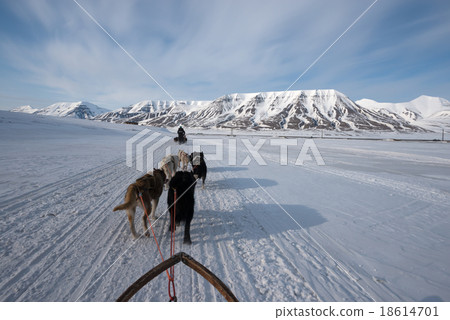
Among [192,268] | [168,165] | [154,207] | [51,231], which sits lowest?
[51,231]

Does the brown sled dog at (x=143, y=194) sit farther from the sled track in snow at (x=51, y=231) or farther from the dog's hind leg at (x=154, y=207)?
the sled track in snow at (x=51, y=231)

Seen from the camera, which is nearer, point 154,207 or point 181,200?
point 181,200

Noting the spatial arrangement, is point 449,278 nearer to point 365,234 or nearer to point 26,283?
point 365,234

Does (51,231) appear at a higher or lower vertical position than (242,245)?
higher

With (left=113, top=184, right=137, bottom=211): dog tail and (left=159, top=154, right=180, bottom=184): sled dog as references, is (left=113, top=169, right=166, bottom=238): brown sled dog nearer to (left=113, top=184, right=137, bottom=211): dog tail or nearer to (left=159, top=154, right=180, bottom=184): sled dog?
(left=113, top=184, right=137, bottom=211): dog tail

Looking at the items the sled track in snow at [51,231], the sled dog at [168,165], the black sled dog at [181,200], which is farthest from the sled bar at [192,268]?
the sled dog at [168,165]

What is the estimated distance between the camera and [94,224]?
398cm
